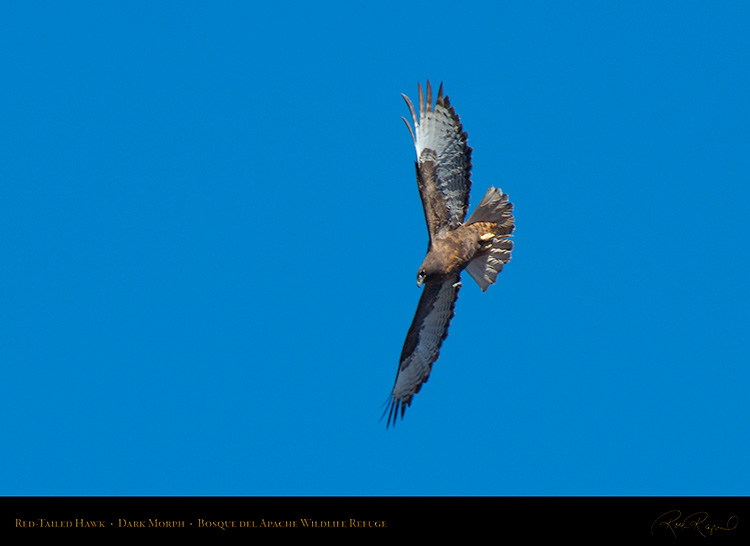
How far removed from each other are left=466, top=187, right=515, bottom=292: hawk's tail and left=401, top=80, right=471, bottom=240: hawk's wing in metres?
0.27

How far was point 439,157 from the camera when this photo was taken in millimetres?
11984

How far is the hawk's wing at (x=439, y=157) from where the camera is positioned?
1195 centimetres

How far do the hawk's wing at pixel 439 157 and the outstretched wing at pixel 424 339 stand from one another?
965mm

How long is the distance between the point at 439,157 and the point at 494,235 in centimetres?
112
